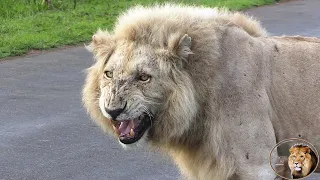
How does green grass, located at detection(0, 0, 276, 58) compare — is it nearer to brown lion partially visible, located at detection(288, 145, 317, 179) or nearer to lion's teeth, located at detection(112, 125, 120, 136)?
lion's teeth, located at detection(112, 125, 120, 136)

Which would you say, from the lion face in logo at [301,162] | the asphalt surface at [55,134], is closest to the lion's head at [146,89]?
the lion face in logo at [301,162]

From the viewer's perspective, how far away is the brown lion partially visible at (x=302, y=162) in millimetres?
3539

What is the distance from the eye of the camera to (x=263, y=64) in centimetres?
408

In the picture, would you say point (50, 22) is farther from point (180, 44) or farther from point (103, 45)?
point (180, 44)

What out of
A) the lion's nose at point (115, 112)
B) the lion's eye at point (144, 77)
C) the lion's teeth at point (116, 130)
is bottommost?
the lion's teeth at point (116, 130)

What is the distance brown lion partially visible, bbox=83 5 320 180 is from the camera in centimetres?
375

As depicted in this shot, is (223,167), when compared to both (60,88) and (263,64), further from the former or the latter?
(60,88)

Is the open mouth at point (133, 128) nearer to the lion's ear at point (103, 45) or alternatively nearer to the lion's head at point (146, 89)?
the lion's head at point (146, 89)

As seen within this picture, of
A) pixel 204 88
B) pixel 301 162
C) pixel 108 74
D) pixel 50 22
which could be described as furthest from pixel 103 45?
pixel 50 22

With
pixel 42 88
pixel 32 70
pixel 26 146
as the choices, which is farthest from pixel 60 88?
pixel 26 146

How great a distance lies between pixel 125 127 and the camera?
3781mm

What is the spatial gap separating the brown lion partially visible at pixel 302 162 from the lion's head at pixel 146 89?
0.62 metres

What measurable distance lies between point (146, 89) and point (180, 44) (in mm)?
325

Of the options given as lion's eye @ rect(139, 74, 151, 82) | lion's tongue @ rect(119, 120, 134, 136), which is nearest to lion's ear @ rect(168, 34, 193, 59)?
lion's eye @ rect(139, 74, 151, 82)
